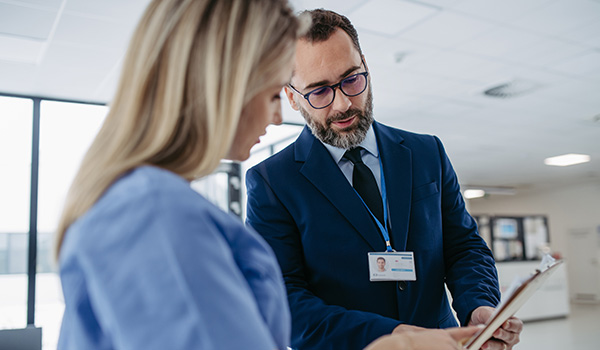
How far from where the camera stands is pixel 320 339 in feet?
4.52

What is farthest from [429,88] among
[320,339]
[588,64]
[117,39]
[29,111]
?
[320,339]

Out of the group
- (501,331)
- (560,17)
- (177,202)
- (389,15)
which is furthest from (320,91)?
(560,17)

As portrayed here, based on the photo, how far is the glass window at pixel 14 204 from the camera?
5508mm

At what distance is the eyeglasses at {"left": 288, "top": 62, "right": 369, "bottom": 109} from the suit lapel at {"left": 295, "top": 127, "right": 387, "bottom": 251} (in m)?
0.13

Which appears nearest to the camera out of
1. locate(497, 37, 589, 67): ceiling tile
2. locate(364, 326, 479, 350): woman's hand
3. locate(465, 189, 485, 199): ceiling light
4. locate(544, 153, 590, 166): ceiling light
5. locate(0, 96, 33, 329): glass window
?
locate(364, 326, 479, 350): woman's hand

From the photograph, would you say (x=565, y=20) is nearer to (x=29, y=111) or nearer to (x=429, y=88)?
(x=429, y=88)

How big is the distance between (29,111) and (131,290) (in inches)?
231

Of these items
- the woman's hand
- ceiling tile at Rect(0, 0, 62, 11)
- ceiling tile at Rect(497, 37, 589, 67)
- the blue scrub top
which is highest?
ceiling tile at Rect(0, 0, 62, 11)

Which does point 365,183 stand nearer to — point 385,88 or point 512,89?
point 385,88

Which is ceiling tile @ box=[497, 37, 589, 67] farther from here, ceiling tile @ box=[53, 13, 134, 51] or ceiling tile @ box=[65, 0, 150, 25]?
ceiling tile @ box=[53, 13, 134, 51]

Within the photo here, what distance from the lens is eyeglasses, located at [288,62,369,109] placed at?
1657 mm

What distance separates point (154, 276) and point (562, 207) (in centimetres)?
1665

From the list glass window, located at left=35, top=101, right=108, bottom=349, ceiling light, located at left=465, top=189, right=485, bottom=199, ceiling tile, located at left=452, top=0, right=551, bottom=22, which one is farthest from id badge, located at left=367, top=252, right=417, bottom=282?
ceiling light, located at left=465, top=189, right=485, bottom=199

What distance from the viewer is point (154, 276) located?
21.7 inches
